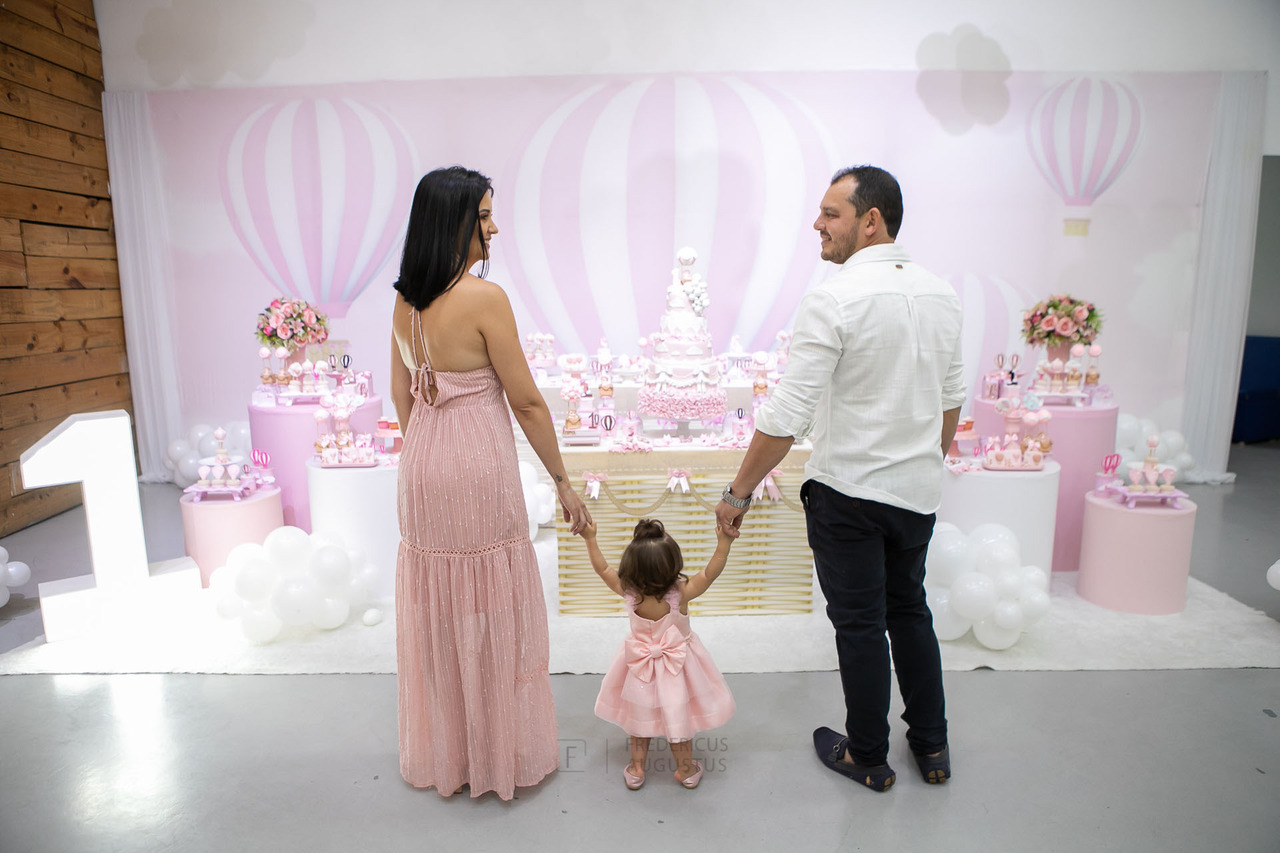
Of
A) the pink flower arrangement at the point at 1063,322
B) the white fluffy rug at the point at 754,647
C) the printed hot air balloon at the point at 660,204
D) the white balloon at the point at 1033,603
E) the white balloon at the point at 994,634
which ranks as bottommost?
the white fluffy rug at the point at 754,647

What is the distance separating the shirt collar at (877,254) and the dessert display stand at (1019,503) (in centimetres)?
211

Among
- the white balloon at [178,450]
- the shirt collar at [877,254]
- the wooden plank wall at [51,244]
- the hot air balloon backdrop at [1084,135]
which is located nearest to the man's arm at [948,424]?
the shirt collar at [877,254]

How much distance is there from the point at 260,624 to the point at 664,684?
80.3 inches

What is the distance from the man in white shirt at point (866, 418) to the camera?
222 cm

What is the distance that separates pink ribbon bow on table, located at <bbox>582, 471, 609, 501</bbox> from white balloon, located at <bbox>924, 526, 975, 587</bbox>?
1.48 m

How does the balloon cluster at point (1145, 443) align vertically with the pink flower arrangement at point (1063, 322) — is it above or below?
below

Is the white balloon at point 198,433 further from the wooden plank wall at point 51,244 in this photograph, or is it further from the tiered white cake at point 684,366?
the tiered white cake at point 684,366

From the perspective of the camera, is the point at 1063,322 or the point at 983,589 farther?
the point at 1063,322

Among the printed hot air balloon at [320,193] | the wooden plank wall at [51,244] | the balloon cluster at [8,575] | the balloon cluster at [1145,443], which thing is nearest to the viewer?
the balloon cluster at [8,575]

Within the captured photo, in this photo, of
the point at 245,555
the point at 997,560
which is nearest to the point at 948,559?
the point at 997,560

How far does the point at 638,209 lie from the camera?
6.17 metres

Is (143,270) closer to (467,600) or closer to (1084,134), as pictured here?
(467,600)

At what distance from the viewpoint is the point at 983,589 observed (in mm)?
3346

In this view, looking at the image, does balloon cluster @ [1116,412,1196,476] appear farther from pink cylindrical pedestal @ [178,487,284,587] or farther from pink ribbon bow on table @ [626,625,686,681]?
pink cylindrical pedestal @ [178,487,284,587]
